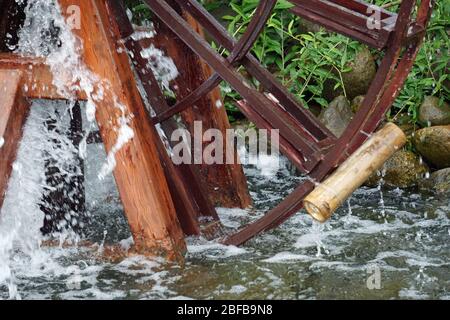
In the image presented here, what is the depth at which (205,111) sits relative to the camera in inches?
219

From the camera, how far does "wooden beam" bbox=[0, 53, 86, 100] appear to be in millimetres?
4637

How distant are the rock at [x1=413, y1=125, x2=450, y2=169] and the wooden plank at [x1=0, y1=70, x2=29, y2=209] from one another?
321cm

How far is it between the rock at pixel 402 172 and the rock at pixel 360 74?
33.4 inches

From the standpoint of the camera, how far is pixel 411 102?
6.88 m

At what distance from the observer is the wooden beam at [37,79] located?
464 cm

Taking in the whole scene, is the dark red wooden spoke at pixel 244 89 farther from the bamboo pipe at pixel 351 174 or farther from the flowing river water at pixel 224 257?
the flowing river water at pixel 224 257

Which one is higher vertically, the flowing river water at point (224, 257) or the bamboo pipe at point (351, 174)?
the bamboo pipe at point (351, 174)

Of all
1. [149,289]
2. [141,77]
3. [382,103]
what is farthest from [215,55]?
[149,289]

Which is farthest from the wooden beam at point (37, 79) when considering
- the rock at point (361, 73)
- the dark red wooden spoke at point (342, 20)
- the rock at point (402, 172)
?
the rock at point (361, 73)

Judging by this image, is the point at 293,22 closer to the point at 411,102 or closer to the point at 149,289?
the point at 411,102

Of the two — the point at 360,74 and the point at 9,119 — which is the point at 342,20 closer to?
the point at 9,119

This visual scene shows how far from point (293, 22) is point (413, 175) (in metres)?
1.87

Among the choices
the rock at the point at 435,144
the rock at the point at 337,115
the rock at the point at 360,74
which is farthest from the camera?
the rock at the point at 360,74

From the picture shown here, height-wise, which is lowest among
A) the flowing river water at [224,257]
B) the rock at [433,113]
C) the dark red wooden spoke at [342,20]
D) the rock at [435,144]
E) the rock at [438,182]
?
the flowing river water at [224,257]
